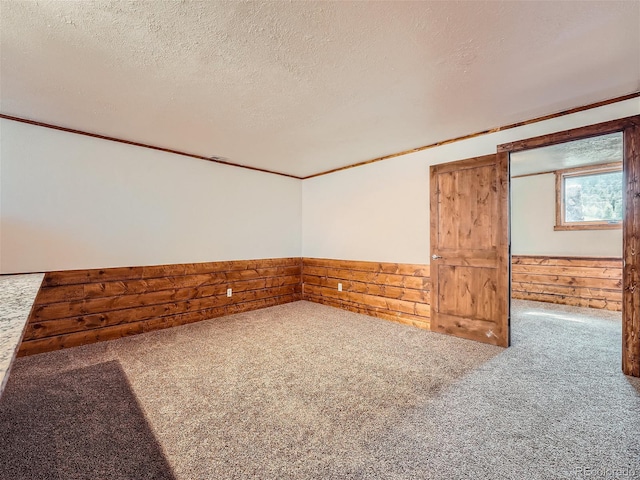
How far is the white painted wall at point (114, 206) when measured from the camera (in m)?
2.98

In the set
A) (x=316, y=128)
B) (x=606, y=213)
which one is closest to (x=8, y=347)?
(x=316, y=128)

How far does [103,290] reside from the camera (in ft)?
11.3

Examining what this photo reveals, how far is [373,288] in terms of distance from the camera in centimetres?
448

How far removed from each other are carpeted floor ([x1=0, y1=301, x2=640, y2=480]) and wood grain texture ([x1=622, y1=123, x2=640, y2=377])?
27 cm

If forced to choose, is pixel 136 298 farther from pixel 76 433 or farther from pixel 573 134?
pixel 573 134

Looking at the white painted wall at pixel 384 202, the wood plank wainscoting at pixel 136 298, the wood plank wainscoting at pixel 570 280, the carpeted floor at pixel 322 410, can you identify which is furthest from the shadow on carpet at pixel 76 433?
the wood plank wainscoting at pixel 570 280

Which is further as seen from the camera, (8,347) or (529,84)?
(529,84)

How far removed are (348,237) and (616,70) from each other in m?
3.39

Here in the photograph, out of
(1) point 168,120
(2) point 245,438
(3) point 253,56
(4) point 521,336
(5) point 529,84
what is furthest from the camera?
(4) point 521,336

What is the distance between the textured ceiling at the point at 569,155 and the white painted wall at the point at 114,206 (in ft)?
13.8

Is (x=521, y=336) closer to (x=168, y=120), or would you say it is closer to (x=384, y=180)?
(x=384, y=180)

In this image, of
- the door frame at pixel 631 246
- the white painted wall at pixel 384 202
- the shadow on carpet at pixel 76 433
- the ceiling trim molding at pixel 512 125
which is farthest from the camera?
the white painted wall at pixel 384 202

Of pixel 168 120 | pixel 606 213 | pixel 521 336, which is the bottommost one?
pixel 521 336

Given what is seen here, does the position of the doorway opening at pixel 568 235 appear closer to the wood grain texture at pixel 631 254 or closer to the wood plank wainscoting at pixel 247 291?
the wood plank wainscoting at pixel 247 291
